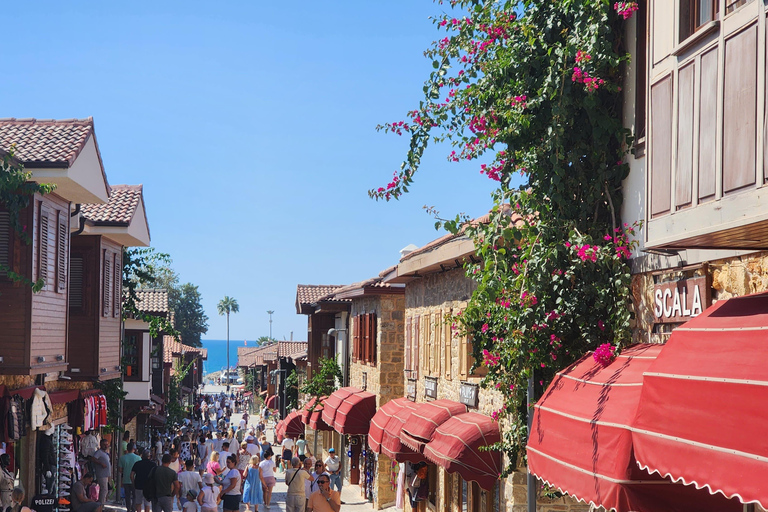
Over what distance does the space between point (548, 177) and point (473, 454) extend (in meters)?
5.34

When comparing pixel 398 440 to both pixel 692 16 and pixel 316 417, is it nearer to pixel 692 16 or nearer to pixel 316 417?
pixel 692 16

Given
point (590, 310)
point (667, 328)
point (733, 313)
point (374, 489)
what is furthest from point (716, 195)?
point (374, 489)

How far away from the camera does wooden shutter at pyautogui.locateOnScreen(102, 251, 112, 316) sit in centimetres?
2299

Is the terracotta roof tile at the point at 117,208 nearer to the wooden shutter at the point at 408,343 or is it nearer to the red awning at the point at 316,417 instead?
the wooden shutter at the point at 408,343

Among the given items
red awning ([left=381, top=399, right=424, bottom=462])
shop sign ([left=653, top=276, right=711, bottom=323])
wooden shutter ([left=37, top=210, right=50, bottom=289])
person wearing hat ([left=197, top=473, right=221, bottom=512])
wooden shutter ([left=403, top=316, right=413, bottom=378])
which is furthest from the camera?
wooden shutter ([left=403, top=316, right=413, bottom=378])

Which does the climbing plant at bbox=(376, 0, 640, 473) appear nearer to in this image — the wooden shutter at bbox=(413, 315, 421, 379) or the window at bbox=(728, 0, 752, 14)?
the window at bbox=(728, 0, 752, 14)

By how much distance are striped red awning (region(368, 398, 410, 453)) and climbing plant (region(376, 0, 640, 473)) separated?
354 inches

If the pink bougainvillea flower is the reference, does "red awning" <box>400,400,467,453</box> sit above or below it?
below

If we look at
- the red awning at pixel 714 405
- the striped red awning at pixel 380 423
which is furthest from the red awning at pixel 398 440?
the red awning at pixel 714 405

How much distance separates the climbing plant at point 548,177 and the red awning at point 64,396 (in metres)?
11.6

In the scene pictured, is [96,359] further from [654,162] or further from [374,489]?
[654,162]

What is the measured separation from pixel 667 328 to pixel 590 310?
1334mm

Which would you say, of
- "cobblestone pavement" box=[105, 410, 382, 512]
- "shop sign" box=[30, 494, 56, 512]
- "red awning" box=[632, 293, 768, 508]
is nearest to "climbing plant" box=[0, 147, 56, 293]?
"shop sign" box=[30, 494, 56, 512]

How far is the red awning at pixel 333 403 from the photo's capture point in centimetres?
2775
